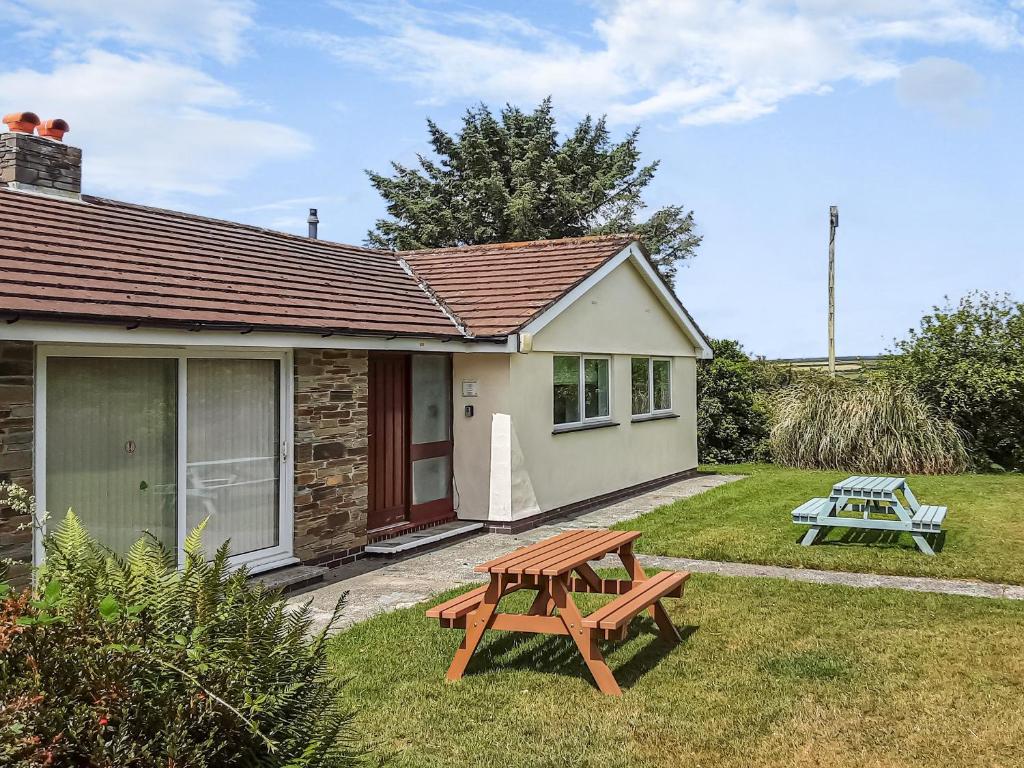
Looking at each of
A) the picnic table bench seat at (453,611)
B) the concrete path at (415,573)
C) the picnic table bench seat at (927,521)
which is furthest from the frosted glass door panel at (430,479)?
the picnic table bench seat at (927,521)

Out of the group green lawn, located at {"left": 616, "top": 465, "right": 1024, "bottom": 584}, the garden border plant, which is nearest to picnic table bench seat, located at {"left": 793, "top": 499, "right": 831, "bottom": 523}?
green lawn, located at {"left": 616, "top": 465, "right": 1024, "bottom": 584}

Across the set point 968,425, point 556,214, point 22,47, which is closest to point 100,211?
point 22,47

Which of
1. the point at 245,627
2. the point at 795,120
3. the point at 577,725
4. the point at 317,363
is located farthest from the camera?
the point at 795,120

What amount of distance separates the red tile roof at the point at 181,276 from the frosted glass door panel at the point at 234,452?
2.01 feet

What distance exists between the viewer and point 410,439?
11.5m

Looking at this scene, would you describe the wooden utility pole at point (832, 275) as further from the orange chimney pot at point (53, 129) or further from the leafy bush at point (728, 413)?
the orange chimney pot at point (53, 129)

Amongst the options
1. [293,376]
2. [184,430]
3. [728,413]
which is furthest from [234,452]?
[728,413]

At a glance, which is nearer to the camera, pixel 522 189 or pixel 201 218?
pixel 201 218

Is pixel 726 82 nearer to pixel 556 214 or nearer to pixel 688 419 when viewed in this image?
pixel 688 419

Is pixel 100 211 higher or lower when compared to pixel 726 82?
lower

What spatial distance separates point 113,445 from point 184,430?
0.69 meters

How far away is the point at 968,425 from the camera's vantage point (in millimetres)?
19281

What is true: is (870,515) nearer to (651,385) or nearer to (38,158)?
(651,385)

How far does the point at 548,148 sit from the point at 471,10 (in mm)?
25914
